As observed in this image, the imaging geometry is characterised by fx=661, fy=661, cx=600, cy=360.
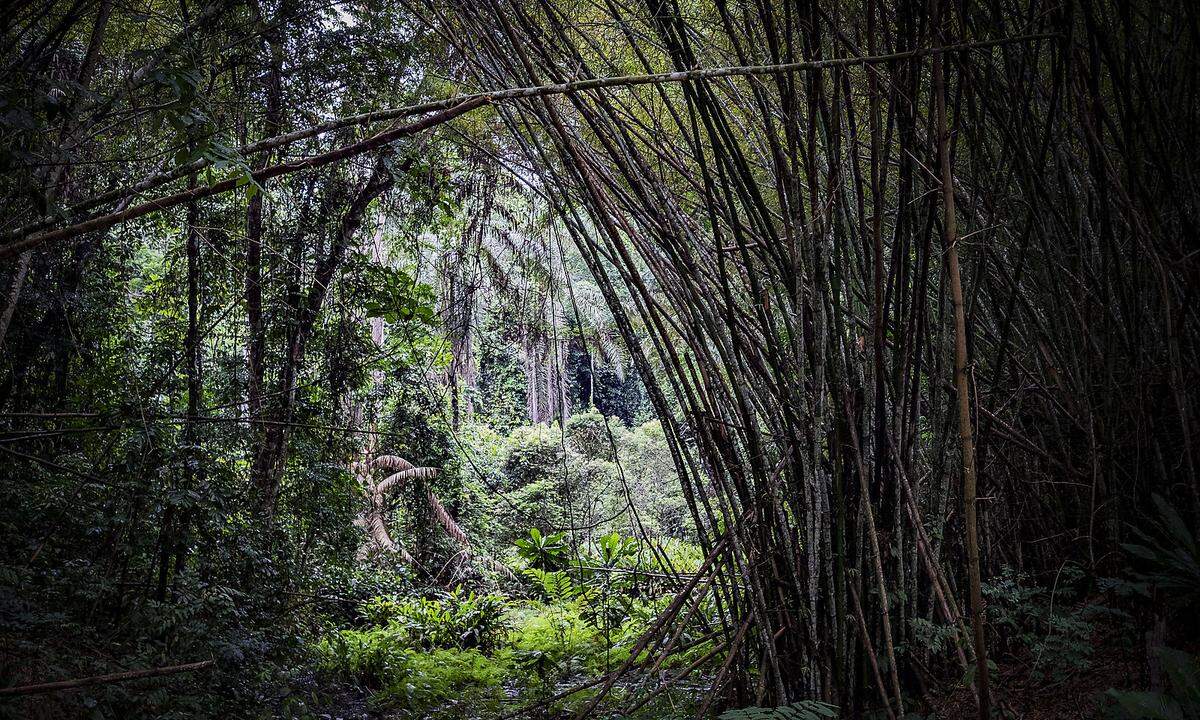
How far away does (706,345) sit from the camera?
5.08 feet

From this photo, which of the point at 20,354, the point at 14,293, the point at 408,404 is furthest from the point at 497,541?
the point at 14,293

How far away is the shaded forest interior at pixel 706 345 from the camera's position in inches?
52.1

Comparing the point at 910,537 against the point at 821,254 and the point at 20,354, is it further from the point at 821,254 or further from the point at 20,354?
the point at 20,354

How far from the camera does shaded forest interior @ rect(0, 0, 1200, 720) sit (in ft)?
4.34

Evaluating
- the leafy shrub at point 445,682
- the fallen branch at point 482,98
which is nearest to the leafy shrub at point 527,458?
the leafy shrub at point 445,682

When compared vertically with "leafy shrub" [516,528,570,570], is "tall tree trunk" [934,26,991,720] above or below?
above

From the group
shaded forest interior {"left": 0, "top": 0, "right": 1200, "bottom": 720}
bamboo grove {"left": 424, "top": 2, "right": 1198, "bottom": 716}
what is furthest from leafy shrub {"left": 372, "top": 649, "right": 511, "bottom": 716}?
bamboo grove {"left": 424, "top": 2, "right": 1198, "bottom": 716}

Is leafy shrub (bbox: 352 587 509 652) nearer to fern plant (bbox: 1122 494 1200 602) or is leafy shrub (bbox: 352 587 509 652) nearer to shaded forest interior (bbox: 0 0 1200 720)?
shaded forest interior (bbox: 0 0 1200 720)

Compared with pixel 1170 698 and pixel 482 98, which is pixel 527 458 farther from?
pixel 1170 698

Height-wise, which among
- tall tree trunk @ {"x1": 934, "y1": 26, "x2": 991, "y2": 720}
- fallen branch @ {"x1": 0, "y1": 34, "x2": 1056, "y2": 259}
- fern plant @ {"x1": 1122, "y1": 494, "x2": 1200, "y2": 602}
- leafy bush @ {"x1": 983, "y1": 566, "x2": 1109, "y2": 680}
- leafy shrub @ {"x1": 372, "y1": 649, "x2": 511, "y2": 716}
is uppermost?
fallen branch @ {"x1": 0, "y1": 34, "x2": 1056, "y2": 259}

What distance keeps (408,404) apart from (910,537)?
3283mm

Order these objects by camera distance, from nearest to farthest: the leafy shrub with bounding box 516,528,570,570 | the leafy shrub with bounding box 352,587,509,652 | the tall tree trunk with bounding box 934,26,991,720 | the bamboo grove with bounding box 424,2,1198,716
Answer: the tall tree trunk with bounding box 934,26,991,720 → the bamboo grove with bounding box 424,2,1198,716 → the leafy shrub with bounding box 352,587,509,652 → the leafy shrub with bounding box 516,528,570,570

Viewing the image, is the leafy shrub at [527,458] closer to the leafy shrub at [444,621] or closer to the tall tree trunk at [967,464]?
the leafy shrub at [444,621]

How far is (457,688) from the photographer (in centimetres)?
347
